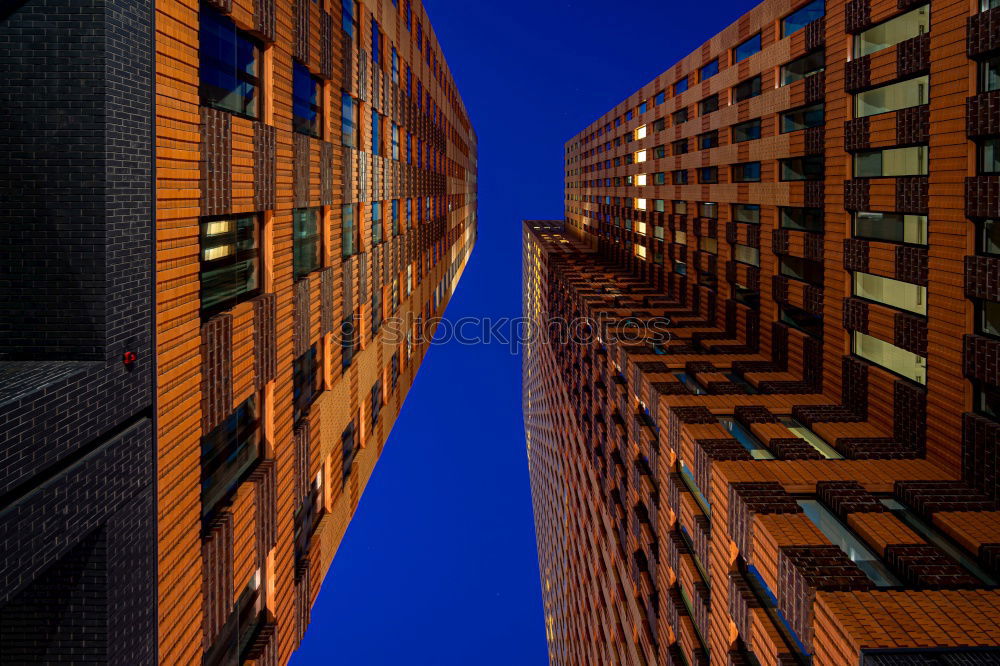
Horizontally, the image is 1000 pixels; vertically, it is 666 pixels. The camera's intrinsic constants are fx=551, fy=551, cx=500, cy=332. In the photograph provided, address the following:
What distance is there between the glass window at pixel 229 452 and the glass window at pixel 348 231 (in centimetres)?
866

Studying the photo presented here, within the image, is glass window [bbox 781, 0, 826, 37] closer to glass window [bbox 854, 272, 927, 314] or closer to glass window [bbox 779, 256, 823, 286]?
glass window [bbox 779, 256, 823, 286]

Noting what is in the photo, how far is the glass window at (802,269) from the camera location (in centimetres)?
1952

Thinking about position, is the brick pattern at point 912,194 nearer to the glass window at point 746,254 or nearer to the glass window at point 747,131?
the glass window at point 746,254

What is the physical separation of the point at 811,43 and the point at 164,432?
23031 mm

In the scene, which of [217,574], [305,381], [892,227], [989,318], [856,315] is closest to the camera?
[217,574]

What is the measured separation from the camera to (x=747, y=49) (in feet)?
84.2

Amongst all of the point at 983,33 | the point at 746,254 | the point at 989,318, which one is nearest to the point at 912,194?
the point at 983,33

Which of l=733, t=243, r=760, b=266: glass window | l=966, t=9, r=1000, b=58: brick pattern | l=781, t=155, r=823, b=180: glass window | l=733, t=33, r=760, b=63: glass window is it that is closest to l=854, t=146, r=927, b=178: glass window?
l=781, t=155, r=823, b=180: glass window

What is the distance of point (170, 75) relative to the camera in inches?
389

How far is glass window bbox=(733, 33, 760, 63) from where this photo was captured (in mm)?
24812

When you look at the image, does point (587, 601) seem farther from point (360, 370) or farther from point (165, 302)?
point (165, 302)

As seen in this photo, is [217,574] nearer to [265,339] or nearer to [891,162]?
[265,339]

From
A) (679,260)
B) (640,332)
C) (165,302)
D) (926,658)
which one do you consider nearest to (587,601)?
(640,332)

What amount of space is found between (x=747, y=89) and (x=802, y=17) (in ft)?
14.9
